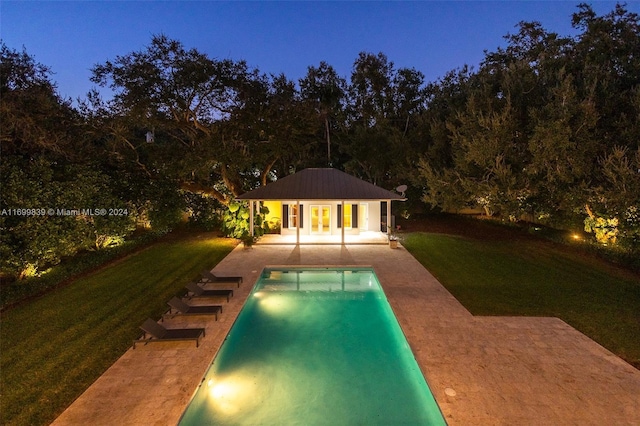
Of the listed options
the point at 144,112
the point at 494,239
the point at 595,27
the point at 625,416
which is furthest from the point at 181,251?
the point at 595,27

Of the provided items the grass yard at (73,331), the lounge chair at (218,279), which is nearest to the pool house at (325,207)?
the grass yard at (73,331)

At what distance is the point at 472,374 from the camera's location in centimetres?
562

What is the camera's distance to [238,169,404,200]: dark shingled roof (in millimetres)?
16781

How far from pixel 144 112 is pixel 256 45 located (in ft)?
78.5

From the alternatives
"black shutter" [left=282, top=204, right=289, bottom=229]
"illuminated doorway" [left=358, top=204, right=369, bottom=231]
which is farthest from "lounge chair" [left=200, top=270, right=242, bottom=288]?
"illuminated doorway" [left=358, top=204, right=369, bottom=231]

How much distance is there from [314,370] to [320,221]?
13.3 meters

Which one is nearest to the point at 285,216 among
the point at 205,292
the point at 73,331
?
the point at 205,292

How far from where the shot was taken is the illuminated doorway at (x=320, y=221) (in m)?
19.3

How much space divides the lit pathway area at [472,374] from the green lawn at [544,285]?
25.1 inches

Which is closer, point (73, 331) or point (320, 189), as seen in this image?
point (73, 331)

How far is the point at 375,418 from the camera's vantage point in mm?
4949

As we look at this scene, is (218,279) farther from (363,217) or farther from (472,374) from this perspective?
(363,217)

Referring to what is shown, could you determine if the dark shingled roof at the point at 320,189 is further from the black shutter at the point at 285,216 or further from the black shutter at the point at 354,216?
the black shutter at the point at 285,216

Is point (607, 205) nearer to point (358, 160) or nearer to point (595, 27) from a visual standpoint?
point (595, 27)
